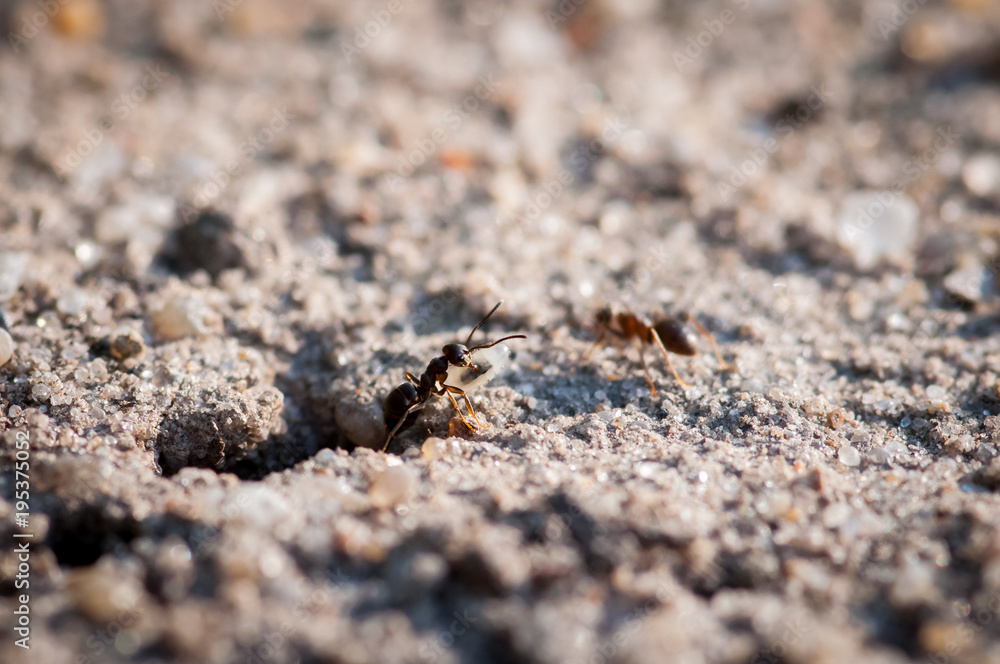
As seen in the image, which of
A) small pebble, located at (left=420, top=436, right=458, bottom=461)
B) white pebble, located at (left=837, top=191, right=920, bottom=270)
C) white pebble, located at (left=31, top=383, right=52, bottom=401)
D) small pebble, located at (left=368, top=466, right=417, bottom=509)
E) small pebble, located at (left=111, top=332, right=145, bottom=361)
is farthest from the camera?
white pebble, located at (left=837, top=191, right=920, bottom=270)

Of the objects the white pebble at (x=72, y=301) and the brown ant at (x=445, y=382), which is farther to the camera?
the white pebble at (x=72, y=301)

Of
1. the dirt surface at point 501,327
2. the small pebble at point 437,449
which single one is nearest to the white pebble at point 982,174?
the dirt surface at point 501,327

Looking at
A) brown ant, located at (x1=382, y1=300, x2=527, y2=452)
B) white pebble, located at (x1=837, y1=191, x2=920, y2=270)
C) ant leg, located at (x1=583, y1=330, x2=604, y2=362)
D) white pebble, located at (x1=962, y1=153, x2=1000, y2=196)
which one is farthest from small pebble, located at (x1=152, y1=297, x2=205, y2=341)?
white pebble, located at (x1=962, y1=153, x2=1000, y2=196)

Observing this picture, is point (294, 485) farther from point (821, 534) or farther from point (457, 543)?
point (821, 534)

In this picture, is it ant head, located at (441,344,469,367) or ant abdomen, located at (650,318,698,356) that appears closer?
ant head, located at (441,344,469,367)

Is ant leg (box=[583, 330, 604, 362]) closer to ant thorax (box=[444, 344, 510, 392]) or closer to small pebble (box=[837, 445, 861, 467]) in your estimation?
ant thorax (box=[444, 344, 510, 392])

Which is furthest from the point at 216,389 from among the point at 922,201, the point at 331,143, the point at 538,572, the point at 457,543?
the point at 922,201

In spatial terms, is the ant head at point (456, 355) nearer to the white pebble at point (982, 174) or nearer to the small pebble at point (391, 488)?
the small pebble at point (391, 488)
